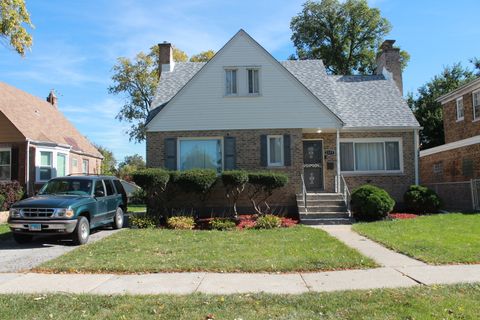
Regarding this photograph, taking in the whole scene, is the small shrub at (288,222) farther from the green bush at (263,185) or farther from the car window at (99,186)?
the car window at (99,186)

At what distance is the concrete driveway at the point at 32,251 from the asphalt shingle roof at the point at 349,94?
768cm

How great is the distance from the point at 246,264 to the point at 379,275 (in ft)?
8.20

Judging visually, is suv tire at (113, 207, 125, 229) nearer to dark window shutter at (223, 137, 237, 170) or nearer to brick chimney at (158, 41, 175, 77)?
dark window shutter at (223, 137, 237, 170)

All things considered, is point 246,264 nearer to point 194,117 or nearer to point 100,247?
point 100,247

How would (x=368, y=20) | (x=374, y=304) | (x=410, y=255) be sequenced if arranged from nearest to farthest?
(x=374, y=304)
(x=410, y=255)
(x=368, y=20)

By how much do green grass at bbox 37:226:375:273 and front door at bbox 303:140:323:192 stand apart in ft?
20.2

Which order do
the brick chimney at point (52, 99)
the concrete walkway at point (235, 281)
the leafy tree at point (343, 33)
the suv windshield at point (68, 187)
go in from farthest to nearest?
the leafy tree at point (343, 33) → the brick chimney at point (52, 99) → the suv windshield at point (68, 187) → the concrete walkway at point (235, 281)

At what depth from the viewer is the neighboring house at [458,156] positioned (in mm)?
20005

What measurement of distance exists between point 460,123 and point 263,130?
14.0m

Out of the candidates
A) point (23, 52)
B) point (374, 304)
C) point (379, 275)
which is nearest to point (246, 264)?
point (379, 275)

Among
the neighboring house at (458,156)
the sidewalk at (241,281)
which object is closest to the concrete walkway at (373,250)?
the sidewalk at (241,281)

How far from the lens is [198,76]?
62.1ft

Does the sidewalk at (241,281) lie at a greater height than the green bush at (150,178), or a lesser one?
lesser

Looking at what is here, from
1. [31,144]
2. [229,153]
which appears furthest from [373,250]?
[31,144]
